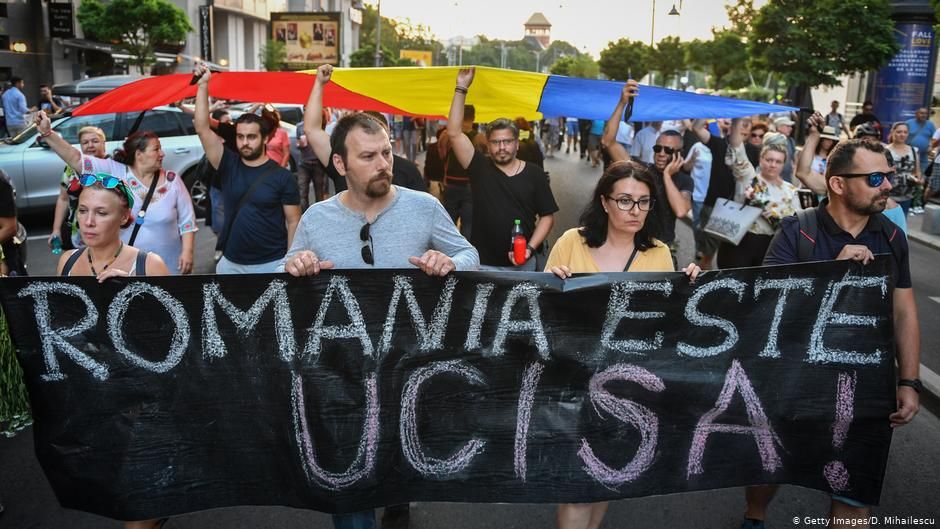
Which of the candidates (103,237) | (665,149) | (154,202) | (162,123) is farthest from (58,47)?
(103,237)

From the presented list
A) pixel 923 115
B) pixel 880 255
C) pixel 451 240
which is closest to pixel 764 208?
pixel 880 255

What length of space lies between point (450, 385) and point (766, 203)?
3978 mm

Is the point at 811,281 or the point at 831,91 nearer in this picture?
the point at 811,281

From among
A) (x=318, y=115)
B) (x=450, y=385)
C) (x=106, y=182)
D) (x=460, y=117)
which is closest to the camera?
(x=450, y=385)

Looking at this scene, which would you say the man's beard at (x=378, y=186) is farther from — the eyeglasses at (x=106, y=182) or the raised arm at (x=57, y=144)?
the raised arm at (x=57, y=144)

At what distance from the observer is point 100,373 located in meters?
3.04

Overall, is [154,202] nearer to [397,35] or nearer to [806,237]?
[806,237]

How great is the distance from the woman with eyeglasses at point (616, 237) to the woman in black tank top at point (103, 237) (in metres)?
1.78

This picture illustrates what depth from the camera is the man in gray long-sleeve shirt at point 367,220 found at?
3227mm

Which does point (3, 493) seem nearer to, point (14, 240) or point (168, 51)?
point (14, 240)

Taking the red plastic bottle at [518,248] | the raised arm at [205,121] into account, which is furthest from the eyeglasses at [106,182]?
the red plastic bottle at [518,248]

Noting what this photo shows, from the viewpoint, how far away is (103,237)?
355cm

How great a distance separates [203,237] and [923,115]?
13.4 m

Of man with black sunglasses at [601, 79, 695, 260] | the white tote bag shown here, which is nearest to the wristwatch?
man with black sunglasses at [601, 79, 695, 260]
